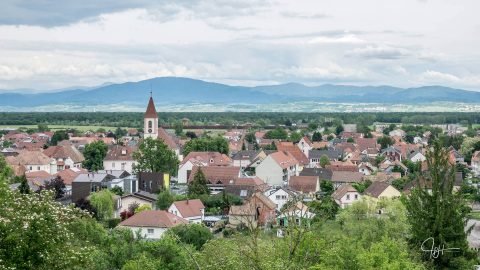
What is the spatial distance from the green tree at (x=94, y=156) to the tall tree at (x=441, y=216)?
5566 centimetres

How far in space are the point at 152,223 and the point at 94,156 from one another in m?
40.0

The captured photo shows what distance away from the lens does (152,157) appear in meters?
60.6

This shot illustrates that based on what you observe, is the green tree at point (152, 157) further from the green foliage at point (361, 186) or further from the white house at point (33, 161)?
the green foliage at point (361, 186)

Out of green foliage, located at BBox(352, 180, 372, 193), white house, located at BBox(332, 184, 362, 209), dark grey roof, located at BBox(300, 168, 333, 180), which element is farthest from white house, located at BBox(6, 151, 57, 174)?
white house, located at BBox(332, 184, 362, 209)

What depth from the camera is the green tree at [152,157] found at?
6038 cm

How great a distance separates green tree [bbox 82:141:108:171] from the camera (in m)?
73.9

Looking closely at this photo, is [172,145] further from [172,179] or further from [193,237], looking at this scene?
[193,237]

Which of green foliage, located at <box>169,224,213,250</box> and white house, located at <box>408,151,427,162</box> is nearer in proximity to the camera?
green foliage, located at <box>169,224,213,250</box>

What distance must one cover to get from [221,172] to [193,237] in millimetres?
25716

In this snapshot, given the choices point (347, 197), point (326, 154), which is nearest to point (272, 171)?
point (347, 197)

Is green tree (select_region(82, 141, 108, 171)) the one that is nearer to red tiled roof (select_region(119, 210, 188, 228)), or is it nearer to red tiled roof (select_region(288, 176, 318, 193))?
red tiled roof (select_region(288, 176, 318, 193))

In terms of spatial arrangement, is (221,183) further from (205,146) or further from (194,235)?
(194,235)

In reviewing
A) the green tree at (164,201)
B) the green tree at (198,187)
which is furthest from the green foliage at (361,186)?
the green tree at (164,201)

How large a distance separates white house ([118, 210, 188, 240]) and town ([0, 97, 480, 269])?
0.05m
